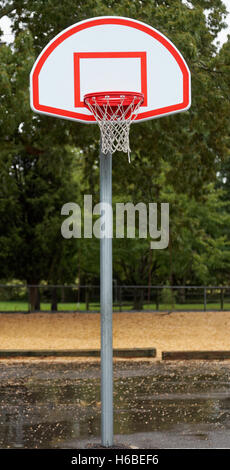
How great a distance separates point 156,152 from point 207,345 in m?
7.25

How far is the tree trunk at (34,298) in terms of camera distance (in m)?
27.7

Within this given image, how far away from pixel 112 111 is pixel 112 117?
2.8 inches

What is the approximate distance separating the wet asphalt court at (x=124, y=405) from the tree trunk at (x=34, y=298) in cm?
1357

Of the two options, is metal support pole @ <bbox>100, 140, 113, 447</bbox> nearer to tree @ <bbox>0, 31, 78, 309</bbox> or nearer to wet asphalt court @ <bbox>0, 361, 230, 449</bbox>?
wet asphalt court @ <bbox>0, 361, 230, 449</bbox>

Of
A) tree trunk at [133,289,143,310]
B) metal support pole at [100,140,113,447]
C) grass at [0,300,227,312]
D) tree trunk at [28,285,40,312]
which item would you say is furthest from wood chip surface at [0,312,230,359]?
metal support pole at [100,140,113,447]

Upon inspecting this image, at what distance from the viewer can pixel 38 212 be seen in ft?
104

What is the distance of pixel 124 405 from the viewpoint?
387 inches

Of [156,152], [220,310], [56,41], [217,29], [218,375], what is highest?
[217,29]

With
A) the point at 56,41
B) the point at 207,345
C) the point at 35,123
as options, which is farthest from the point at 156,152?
the point at 56,41

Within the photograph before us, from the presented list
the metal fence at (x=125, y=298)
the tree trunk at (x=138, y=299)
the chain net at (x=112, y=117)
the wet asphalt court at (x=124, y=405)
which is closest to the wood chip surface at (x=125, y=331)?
the metal fence at (x=125, y=298)

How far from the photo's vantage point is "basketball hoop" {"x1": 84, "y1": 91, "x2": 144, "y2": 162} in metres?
8.07

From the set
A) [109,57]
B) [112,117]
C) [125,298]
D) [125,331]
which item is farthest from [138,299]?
[112,117]

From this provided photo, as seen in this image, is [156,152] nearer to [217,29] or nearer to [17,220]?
[217,29]

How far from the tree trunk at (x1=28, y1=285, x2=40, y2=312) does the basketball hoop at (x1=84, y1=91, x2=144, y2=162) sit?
767 inches
